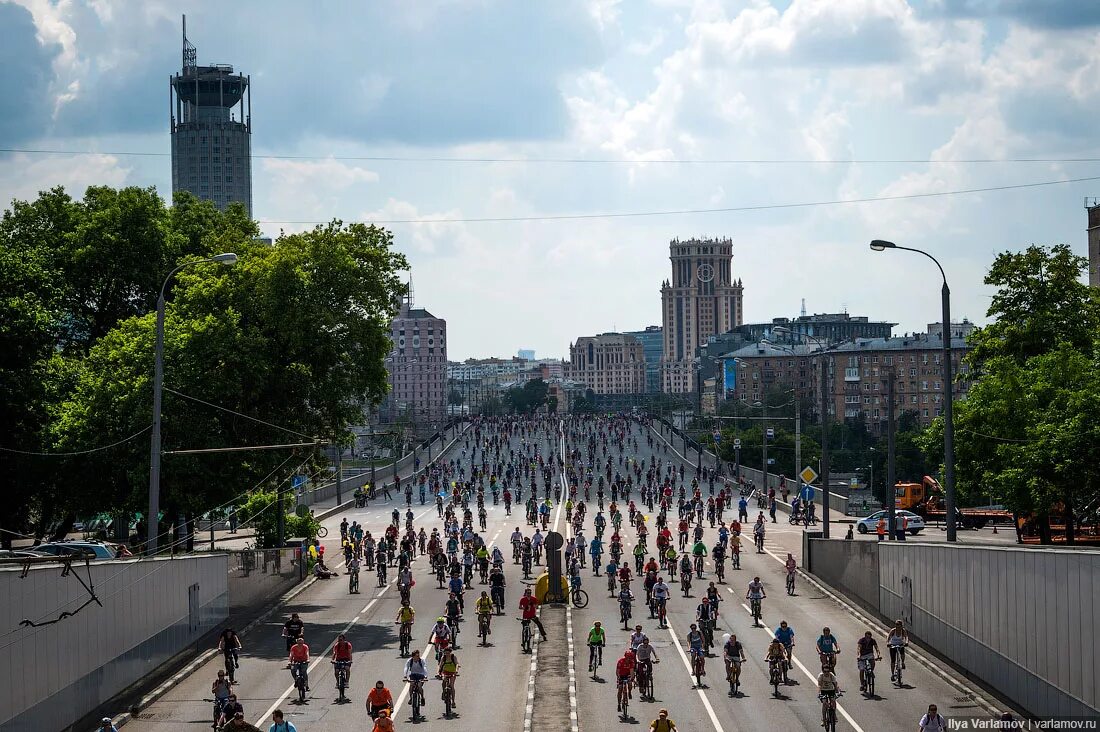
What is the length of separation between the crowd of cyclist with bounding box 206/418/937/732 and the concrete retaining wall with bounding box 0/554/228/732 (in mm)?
1793

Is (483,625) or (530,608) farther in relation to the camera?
(483,625)

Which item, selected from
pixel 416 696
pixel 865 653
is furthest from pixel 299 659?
A: pixel 865 653

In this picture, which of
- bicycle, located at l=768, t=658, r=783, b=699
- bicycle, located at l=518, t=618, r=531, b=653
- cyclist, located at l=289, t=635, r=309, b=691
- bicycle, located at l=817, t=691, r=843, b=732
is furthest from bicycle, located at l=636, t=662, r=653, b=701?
cyclist, located at l=289, t=635, r=309, b=691

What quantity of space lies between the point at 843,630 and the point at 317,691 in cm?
1342

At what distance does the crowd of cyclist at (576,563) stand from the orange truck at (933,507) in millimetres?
7027

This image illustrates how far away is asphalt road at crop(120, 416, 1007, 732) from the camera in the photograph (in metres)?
23.5

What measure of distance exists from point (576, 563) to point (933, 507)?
3382 cm

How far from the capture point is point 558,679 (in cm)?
2753

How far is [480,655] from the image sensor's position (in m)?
30.7

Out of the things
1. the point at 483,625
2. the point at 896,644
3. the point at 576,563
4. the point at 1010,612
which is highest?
the point at 1010,612

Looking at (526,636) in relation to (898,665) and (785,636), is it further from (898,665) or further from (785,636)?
(898,665)

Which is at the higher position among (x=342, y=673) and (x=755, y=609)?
(x=342, y=673)

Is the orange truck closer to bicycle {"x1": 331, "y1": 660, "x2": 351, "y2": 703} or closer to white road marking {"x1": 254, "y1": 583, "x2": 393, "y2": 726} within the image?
white road marking {"x1": 254, "y1": 583, "x2": 393, "y2": 726}

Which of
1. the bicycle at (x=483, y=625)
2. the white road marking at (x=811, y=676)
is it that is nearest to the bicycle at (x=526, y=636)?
the bicycle at (x=483, y=625)
